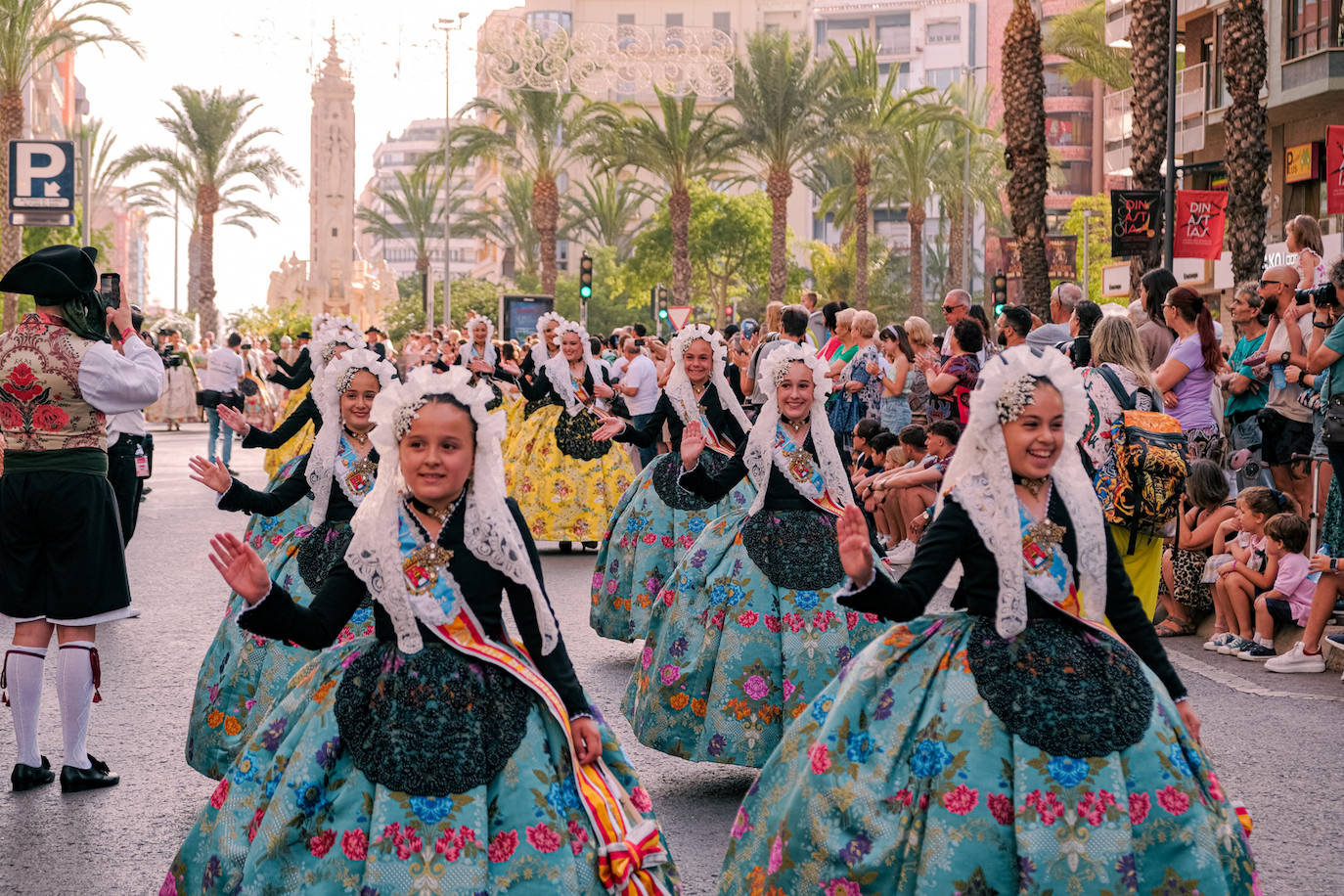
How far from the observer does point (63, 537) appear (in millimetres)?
7203

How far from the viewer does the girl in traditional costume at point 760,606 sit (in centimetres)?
699

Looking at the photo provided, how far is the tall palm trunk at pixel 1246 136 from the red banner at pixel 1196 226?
56.3 inches

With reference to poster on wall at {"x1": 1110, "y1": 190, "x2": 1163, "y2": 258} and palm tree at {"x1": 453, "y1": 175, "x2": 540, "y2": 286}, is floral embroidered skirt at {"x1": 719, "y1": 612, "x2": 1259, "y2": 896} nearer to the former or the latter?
poster on wall at {"x1": 1110, "y1": 190, "x2": 1163, "y2": 258}

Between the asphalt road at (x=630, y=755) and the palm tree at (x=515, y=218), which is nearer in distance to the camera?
the asphalt road at (x=630, y=755)

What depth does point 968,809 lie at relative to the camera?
4.20 metres

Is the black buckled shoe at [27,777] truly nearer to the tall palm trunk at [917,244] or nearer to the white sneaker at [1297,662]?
the white sneaker at [1297,662]

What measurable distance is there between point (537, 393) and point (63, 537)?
863 centimetres

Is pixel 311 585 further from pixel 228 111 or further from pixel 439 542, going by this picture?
pixel 228 111

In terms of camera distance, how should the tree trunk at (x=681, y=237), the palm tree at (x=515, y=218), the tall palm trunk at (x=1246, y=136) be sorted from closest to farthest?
the tall palm trunk at (x=1246, y=136) → the tree trunk at (x=681, y=237) → the palm tree at (x=515, y=218)

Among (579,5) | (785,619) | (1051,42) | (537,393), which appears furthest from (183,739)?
(579,5)

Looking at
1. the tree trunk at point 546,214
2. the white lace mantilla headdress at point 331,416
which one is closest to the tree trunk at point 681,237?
the tree trunk at point 546,214

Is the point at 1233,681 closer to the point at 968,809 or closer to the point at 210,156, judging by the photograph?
the point at 968,809

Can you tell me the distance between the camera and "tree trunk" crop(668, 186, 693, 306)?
155ft

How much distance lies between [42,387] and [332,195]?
7412 cm
